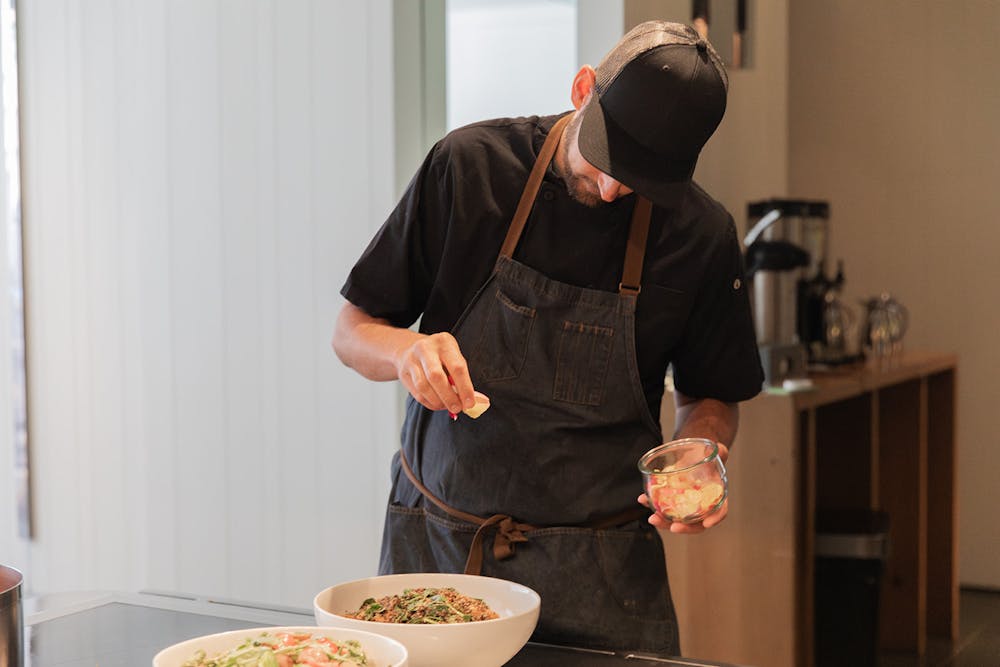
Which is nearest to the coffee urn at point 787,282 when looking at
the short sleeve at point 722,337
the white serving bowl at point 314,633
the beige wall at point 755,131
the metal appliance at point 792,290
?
the metal appliance at point 792,290

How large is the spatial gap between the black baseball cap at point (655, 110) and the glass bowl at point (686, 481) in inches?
13.8

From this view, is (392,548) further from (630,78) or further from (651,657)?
(630,78)

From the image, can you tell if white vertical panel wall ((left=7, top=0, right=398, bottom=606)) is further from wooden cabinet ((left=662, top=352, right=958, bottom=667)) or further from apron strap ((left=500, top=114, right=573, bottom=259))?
apron strap ((left=500, top=114, right=573, bottom=259))

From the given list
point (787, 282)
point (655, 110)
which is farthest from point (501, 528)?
point (787, 282)

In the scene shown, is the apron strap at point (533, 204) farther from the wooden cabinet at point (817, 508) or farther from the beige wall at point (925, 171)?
the beige wall at point (925, 171)

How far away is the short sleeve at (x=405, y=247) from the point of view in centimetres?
178

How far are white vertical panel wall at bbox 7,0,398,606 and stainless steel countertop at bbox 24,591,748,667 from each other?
4.40ft

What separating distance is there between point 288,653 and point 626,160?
31.7 inches

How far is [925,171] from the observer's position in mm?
5027

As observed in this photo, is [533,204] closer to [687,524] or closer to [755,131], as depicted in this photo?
[687,524]

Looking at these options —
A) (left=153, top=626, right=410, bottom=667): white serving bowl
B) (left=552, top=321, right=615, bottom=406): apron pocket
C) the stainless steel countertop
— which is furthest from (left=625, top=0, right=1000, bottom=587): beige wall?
(left=153, top=626, right=410, bottom=667): white serving bowl

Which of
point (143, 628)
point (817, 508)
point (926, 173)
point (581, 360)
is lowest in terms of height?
point (817, 508)

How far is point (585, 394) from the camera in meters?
1.75

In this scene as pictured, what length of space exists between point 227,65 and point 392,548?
179cm
